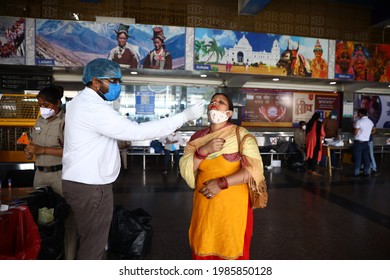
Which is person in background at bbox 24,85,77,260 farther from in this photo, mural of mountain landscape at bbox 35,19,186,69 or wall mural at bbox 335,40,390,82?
wall mural at bbox 335,40,390,82

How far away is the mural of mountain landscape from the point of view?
23.1 feet

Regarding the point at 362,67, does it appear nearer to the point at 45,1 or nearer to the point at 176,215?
the point at 176,215

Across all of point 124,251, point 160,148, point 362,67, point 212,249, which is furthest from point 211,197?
point 362,67

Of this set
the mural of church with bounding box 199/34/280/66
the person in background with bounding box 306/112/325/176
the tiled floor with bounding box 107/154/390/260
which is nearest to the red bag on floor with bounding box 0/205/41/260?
the tiled floor with bounding box 107/154/390/260

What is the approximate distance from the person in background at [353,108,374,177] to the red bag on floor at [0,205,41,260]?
25.1 ft

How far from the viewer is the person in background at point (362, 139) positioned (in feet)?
24.0

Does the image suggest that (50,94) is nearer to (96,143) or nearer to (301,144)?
(96,143)

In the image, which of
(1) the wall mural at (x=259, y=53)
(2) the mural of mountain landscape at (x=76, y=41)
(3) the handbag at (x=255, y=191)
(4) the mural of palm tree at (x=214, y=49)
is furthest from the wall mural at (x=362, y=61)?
(3) the handbag at (x=255, y=191)

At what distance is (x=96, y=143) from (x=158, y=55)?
6078mm

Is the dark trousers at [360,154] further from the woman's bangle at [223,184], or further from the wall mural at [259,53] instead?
the woman's bangle at [223,184]

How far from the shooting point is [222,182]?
1869mm

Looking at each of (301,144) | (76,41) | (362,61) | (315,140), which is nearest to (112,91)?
(76,41)

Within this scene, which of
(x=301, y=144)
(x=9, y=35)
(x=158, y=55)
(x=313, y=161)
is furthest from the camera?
(x=301, y=144)

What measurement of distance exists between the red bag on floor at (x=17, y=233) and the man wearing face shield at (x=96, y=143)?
1.11 feet
